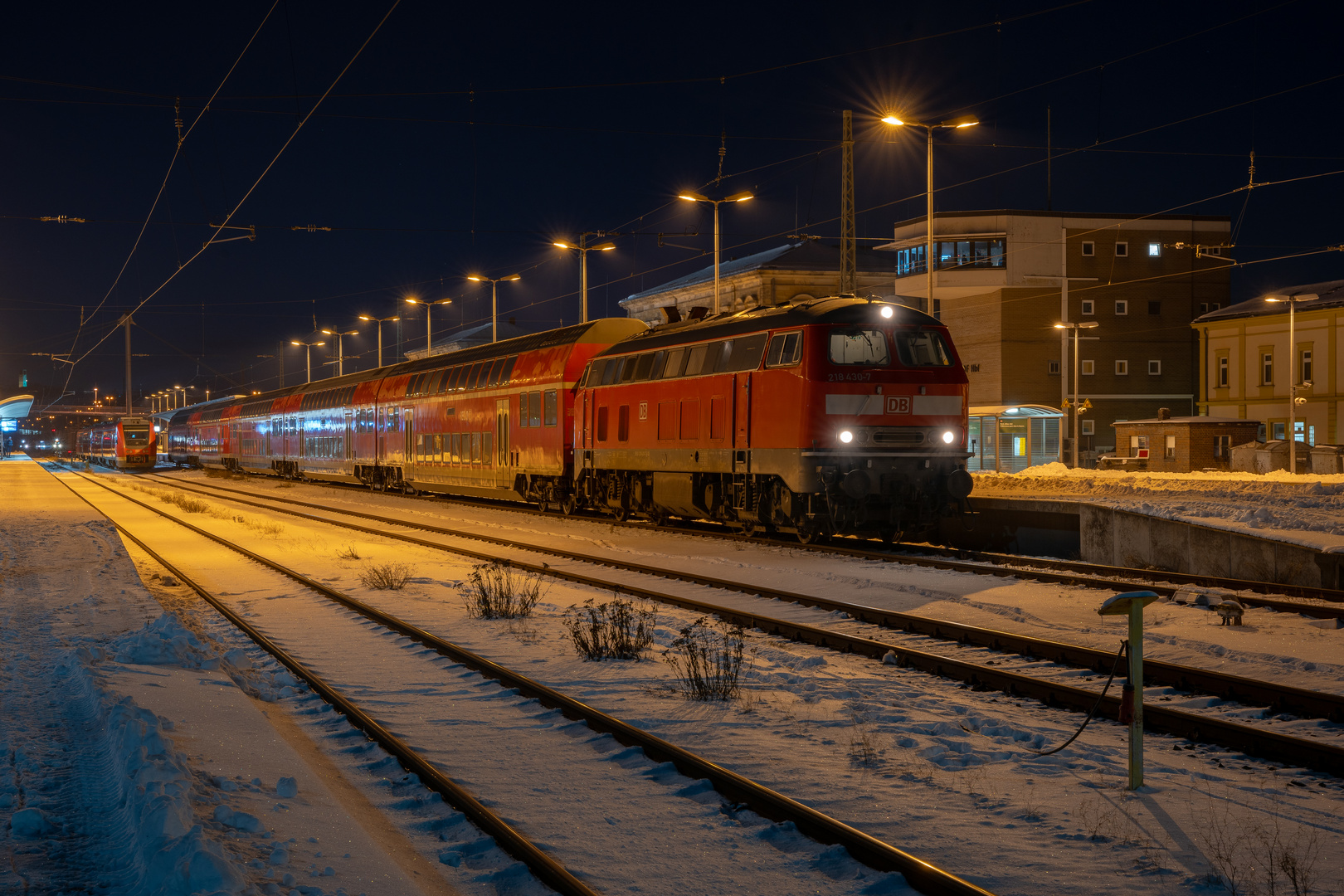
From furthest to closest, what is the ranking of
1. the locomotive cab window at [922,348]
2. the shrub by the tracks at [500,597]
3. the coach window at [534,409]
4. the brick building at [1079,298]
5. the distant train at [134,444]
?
the distant train at [134,444], the brick building at [1079,298], the coach window at [534,409], the locomotive cab window at [922,348], the shrub by the tracks at [500,597]

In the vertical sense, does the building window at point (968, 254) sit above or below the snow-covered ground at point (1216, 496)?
above

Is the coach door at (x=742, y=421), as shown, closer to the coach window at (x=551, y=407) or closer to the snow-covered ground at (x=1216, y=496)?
the snow-covered ground at (x=1216, y=496)

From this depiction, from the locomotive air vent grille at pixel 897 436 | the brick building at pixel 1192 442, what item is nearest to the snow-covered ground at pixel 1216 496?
the brick building at pixel 1192 442

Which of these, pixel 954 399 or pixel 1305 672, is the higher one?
pixel 954 399

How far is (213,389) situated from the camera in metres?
138

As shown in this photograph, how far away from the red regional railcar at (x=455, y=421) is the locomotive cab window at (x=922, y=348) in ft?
32.4

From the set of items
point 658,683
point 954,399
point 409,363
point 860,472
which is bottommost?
point 658,683

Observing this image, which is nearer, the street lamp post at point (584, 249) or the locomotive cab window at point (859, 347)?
the locomotive cab window at point (859, 347)

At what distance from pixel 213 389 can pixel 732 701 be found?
144 meters

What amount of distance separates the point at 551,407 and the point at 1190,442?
25259 millimetres

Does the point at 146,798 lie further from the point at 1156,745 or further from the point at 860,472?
the point at 860,472

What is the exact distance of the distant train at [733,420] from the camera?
55.0 feet

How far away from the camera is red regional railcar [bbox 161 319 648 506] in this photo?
25938 mm

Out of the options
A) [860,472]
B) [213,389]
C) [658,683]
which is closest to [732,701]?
[658,683]
